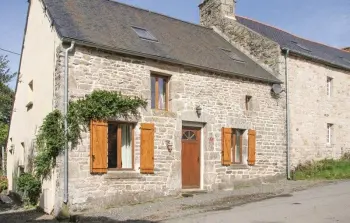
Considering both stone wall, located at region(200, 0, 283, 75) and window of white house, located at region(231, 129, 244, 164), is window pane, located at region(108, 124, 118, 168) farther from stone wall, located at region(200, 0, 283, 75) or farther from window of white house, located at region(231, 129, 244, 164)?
stone wall, located at region(200, 0, 283, 75)

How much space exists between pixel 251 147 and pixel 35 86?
7.77 m

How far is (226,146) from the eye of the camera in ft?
46.4

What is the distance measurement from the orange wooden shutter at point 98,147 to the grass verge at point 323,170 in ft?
28.1

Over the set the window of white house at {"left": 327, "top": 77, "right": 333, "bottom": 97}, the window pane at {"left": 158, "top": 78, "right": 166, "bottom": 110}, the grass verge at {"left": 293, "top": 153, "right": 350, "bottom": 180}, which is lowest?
the grass verge at {"left": 293, "top": 153, "right": 350, "bottom": 180}

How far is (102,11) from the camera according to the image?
14172 mm

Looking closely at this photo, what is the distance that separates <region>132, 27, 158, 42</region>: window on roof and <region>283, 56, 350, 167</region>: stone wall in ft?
20.7

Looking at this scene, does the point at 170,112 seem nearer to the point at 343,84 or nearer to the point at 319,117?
the point at 319,117

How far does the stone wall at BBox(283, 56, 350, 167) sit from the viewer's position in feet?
56.0

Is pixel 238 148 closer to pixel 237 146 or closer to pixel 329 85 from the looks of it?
pixel 237 146

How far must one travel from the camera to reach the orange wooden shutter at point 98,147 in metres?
11.0

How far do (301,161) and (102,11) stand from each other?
32.5 feet

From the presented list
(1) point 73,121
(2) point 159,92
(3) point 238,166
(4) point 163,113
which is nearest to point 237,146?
(3) point 238,166

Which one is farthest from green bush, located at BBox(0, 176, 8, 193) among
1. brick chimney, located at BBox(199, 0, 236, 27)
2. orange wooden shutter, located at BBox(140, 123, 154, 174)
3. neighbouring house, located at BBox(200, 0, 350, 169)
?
brick chimney, located at BBox(199, 0, 236, 27)

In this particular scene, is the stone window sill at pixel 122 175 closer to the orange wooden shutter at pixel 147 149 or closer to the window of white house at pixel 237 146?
the orange wooden shutter at pixel 147 149
